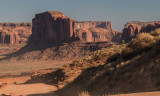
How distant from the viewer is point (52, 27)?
103562 mm

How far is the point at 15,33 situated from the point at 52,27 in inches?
2565

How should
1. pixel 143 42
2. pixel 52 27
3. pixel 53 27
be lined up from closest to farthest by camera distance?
pixel 143 42
pixel 53 27
pixel 52 27

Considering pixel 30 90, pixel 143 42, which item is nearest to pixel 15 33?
pixel 30 90

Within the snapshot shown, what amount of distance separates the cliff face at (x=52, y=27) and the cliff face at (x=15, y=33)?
144 ft

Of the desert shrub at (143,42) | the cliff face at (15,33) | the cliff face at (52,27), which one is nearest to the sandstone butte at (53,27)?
the cliff face at (52,27)

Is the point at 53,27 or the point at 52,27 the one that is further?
the point at 52,27

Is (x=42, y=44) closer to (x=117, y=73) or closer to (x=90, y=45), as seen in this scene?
(x=90, y=45)

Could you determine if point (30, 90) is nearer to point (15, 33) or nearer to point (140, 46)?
point (140, 46)

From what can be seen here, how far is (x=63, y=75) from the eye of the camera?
27.0 m

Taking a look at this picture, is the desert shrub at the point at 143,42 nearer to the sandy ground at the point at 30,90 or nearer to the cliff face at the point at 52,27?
the sandy ground at the point at 30,90

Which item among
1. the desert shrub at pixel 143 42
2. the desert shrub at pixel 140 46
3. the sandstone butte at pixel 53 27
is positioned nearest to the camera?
the desert shrub at pixel 140 46

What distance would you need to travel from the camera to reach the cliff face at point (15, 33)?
495 feet

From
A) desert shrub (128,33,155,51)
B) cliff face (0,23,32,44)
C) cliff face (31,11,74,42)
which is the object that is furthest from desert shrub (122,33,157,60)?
cliff face (0,23,32,44)

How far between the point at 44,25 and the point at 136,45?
9369 cm
